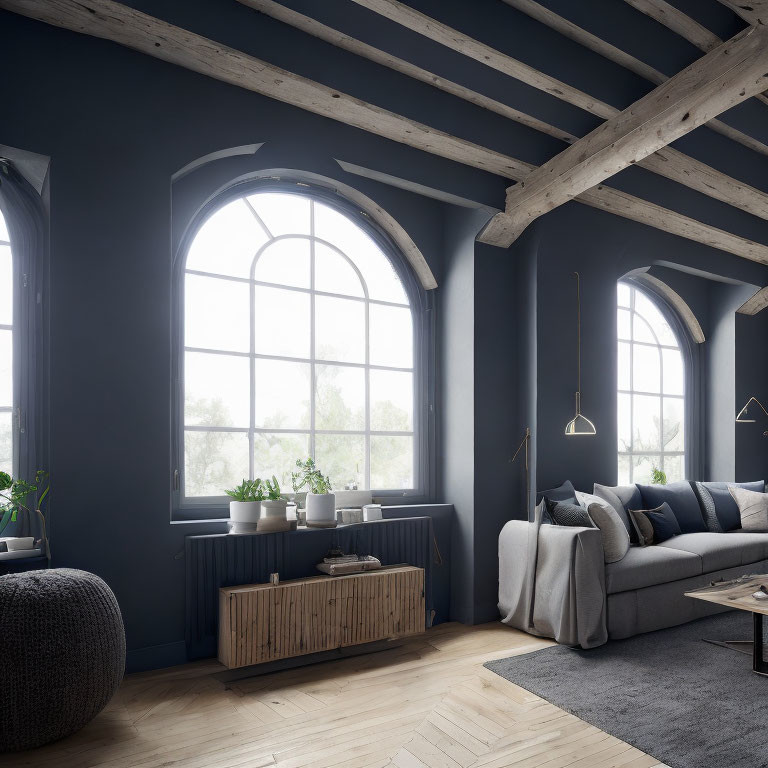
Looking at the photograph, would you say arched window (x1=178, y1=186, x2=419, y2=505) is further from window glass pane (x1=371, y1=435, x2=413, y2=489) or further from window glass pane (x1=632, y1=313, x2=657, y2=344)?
window glass pane (x1=632, y1=313, x2=657, y2=344)

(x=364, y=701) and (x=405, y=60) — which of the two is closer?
(x=364, y=701)

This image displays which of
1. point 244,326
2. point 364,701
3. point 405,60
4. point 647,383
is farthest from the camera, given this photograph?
point 647,383

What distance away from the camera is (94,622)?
8.89 feet

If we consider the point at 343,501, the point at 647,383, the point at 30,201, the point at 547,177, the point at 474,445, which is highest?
the point at 547,177

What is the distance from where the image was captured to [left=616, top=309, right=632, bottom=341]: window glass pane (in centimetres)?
631

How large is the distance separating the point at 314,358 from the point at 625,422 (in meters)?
3.36

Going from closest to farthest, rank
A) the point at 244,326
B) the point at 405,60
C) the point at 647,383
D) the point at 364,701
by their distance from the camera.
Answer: the point at 364,701, the point at 405,60, the point at 244,326, the point at 647,383

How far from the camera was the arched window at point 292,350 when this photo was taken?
401 centimetres

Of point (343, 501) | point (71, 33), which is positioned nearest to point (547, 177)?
point (343, 501)

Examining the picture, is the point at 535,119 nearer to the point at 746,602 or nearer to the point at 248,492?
the point at 248,492

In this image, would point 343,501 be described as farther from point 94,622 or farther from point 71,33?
point 71,33

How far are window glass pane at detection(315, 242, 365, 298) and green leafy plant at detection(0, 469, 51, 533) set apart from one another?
210 centimetres

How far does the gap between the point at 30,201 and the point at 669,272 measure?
573cm

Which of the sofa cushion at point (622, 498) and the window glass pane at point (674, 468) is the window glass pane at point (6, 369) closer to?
the sofa cushion at point (622, 498)
